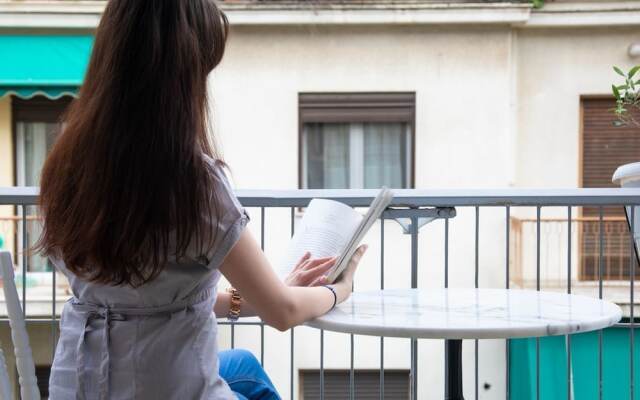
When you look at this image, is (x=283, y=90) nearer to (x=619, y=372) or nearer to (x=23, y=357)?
(x=619, y=372)

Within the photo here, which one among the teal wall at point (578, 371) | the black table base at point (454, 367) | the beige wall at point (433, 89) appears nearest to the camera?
the black table base at point (454, 367)

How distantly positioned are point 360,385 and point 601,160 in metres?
3.90

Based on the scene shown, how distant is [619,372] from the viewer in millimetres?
7586

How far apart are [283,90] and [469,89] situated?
2040mm

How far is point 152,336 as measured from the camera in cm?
156

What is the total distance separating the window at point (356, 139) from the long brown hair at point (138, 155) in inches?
314

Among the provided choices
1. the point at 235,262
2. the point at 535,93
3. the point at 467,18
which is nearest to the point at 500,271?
the point at 535,93

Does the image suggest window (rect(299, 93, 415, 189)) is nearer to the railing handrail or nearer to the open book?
the railing handrail

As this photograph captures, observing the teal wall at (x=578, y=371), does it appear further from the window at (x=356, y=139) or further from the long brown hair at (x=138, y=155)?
the long brown hair at (x=138, y=155)

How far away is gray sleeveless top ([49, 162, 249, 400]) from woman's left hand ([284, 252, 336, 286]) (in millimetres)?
307

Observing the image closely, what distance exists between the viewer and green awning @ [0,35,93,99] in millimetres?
9312

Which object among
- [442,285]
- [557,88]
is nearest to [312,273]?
[442,285]

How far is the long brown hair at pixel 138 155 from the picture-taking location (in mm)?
1488

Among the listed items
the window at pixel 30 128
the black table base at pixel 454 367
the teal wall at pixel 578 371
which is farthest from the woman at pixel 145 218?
the window at pixel 30 128
